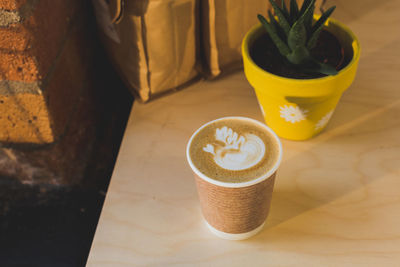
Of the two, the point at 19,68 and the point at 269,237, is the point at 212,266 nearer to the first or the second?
the point at 269,237

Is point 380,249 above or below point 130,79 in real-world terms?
below

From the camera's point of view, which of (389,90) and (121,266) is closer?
(121,266)

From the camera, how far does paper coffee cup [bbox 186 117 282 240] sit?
1.55ft

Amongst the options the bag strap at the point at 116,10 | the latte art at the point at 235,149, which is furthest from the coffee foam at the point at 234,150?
the bag strap at the point at 116,10

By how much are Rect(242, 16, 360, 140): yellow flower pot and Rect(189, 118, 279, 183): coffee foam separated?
0.24 feet

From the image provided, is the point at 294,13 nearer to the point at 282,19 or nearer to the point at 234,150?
the point at 282,19

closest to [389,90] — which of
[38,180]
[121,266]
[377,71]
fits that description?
[377,71]

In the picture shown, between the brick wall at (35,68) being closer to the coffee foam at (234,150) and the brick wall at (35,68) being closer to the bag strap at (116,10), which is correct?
the bag strap at (116,10)

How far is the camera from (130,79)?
2.41 feet

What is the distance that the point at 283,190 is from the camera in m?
0.60

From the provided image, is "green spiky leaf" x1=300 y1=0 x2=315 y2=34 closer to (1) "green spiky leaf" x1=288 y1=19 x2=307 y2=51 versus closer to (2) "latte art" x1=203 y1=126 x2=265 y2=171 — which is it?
(1) "green spiky leaf" x1=288 y1=19 x2=307 y2=51

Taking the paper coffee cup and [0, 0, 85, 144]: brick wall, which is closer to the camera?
the paper coffee cup

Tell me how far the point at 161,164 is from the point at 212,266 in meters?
0.19

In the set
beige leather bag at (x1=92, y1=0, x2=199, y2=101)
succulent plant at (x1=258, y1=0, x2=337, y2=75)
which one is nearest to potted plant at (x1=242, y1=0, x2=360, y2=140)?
succulent plant at (x1=258, y1=0, x2=337, y2=75)
